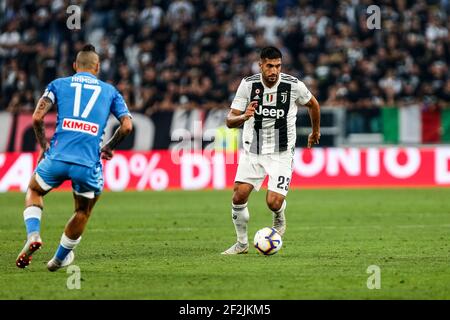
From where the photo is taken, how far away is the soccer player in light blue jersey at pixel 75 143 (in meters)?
9.77

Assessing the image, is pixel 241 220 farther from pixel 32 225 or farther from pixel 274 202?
Result: pixel 32 225

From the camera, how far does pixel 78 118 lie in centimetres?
983

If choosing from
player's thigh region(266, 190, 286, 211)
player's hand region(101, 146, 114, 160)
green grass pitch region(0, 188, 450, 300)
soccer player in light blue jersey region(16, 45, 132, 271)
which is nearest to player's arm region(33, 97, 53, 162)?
soccer player in light blue jersey region(16, 45, 132, 271)

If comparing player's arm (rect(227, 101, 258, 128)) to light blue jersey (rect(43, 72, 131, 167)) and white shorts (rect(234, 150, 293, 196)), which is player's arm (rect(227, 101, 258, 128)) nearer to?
white shorts (rect(234, 150, 293, 196))

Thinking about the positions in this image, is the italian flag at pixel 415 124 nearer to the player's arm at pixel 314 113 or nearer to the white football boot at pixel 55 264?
the player's arm at pixel 314 113

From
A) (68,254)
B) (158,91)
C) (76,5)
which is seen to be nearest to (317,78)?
(158,91)

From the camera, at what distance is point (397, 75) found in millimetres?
26703

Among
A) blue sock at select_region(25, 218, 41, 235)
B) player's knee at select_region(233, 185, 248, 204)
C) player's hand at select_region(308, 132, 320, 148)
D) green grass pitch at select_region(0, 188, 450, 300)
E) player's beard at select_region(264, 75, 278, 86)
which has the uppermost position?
player's beard at select_region(264, 75, 278, 86)

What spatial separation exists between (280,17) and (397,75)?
400 centimetres

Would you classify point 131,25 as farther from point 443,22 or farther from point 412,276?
point 412,276

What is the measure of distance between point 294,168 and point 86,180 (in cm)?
1454

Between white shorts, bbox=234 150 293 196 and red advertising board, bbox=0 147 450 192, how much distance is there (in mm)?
11420

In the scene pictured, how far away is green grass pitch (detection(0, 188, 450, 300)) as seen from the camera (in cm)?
884
